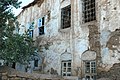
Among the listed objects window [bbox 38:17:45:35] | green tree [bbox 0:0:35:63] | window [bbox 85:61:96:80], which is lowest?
window [bbox 85:61:96:80]

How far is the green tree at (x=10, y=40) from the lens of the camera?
11927 mm

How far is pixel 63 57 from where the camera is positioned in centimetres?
1561

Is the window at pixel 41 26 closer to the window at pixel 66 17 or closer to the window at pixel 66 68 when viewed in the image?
the window at pixel 66 17

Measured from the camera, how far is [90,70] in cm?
1364

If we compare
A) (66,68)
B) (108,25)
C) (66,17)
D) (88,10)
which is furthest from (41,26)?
(108,25)

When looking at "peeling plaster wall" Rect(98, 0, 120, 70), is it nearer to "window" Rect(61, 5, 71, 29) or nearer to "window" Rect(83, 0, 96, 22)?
"window" Rect(83, 0, 96, 22)

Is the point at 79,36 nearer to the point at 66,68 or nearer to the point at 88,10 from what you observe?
the point at 88,10

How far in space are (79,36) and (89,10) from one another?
176cm

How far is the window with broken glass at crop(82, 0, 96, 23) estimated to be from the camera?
14328 millimetres

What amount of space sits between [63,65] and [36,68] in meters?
3.38

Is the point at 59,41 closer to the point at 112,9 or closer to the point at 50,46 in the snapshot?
the point at 50,46

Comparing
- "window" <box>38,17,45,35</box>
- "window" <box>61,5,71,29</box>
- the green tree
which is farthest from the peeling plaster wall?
"window" <box>38,17,45,35</box>

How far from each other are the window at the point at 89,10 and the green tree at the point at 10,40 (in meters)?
4.15

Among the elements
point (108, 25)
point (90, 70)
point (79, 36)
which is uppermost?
point (108, 25)
